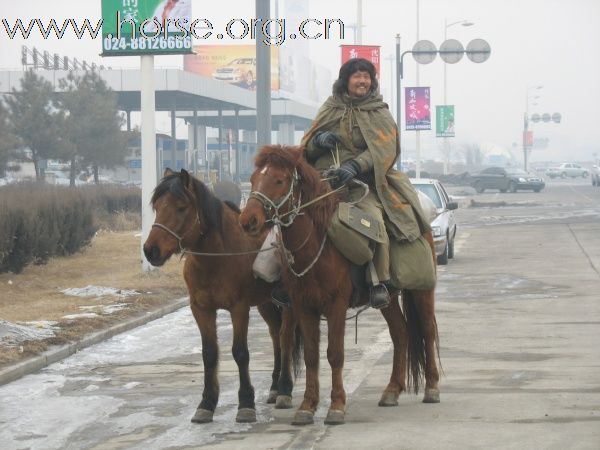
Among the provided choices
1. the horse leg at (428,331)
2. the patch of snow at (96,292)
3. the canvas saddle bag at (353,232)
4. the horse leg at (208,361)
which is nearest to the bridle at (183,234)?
the horse leg at (208,361)

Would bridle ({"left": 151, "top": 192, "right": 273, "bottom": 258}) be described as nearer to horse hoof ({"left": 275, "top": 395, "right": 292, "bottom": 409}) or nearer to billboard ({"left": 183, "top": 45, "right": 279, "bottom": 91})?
horse hoof ({"left": 275, "top": 395, "right": 292, "bottom": 409})

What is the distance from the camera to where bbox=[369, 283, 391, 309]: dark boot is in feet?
29.3

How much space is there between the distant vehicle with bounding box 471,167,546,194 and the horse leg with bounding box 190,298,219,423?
2580 inches

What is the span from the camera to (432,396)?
941 centimetres

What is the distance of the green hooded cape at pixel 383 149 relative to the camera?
905 centimetres

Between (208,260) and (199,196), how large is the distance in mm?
457

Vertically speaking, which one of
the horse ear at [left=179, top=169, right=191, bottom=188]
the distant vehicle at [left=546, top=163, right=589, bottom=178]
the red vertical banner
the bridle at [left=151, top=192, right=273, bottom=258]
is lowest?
the distant vehicle at [left=546, top=163, right=589, bottom=178]

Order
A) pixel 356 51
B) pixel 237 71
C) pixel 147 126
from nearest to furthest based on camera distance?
pixel 147 126 < pixel 356 51 < pixel 237 71

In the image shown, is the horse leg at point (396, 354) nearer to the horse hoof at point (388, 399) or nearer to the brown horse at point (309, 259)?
the horse hoof at point (388, 399)

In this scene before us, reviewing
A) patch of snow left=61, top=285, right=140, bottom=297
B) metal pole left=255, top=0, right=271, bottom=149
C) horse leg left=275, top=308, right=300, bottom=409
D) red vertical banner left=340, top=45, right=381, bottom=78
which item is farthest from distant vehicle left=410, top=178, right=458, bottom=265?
horse leg left=275, top=308, right=300, bottom=409

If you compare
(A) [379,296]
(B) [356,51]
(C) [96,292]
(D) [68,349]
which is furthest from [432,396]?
(B) [356,51]

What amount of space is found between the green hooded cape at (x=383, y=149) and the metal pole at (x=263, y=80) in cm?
1209

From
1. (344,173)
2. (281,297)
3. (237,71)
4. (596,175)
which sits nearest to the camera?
(344,173)

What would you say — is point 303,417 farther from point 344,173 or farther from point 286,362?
point 344,173
